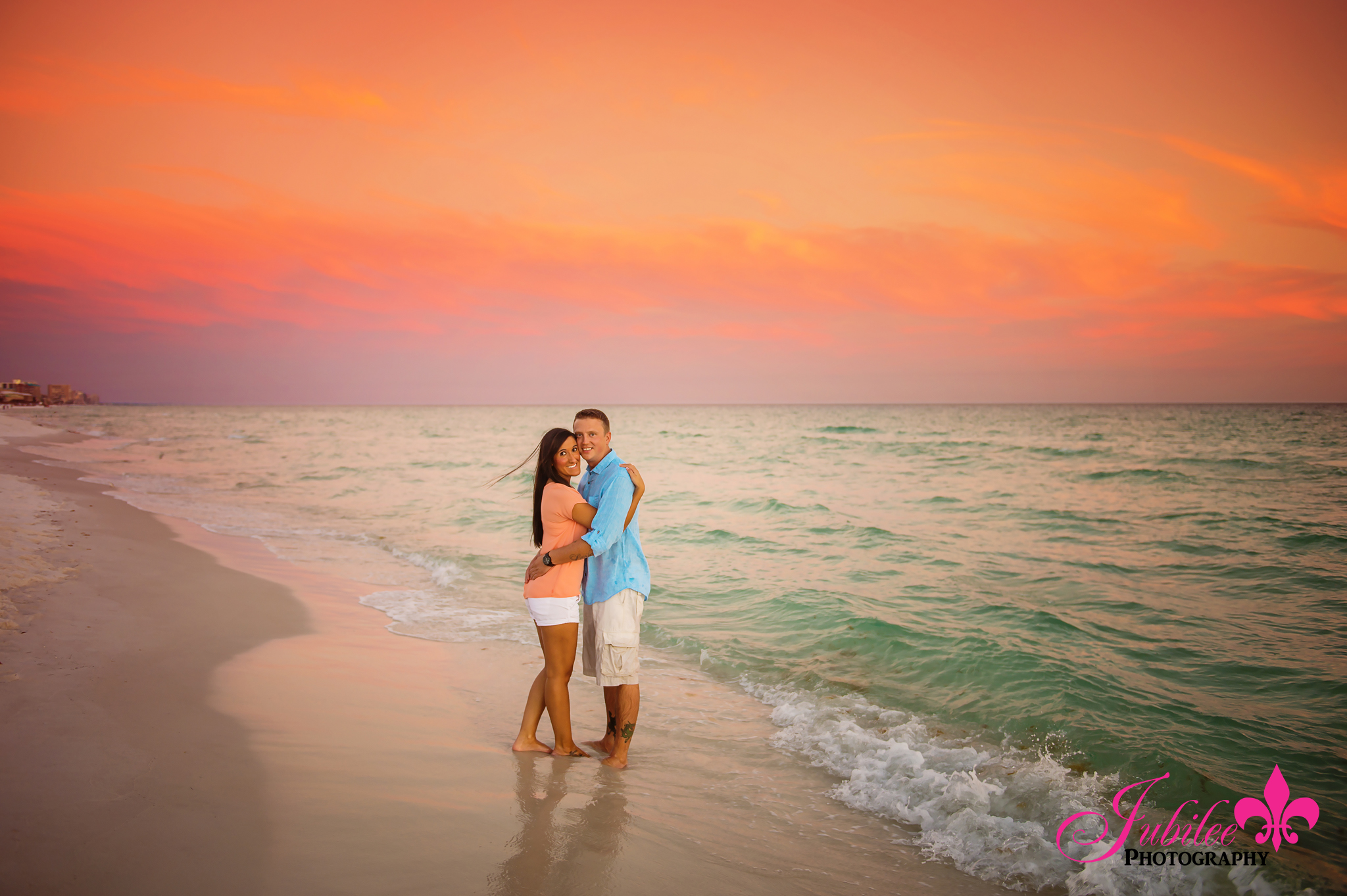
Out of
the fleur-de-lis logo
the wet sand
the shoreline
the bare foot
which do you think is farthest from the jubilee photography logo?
the shoreline

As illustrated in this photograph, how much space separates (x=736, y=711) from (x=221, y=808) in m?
3.94

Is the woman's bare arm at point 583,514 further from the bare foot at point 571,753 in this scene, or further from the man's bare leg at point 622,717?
the bare foot at point 571,753

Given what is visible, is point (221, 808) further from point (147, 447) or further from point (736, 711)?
point (147, 447)

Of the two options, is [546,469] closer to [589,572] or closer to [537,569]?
[537,569]

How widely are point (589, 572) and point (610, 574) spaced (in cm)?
22

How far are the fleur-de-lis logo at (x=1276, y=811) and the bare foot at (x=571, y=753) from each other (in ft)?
14.2

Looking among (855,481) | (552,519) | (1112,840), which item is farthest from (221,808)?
(855,481)

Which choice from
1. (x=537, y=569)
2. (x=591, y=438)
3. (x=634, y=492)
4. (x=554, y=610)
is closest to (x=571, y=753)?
(x=554, y=610)

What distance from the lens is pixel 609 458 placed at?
459cm

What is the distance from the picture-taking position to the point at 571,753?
484cm

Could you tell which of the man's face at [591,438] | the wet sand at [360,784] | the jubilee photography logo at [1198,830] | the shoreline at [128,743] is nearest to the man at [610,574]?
the man's face at [591,438]

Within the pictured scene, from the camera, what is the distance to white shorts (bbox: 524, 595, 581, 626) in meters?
4.46

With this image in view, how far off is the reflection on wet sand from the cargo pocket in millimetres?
697

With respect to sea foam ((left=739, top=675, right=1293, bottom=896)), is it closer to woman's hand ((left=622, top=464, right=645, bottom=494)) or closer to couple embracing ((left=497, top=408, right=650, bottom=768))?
couple embracing ((left=497, top=408, right=650, bottom=768))
